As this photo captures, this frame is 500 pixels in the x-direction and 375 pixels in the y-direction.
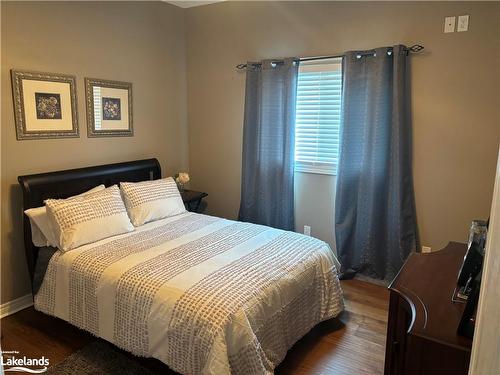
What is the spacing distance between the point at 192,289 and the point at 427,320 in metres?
1.17

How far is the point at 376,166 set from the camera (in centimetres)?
320

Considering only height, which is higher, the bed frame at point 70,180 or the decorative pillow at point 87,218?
the bed frame at point 70,180

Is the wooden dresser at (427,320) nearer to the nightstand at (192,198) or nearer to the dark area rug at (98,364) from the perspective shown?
the dark area rug at (98,364)

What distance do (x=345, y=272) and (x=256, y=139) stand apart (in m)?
1.62

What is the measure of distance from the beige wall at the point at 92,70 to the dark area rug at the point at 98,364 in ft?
3.29

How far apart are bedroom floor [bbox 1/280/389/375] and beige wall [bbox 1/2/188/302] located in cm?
44

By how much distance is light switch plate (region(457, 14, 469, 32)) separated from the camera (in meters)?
2.77

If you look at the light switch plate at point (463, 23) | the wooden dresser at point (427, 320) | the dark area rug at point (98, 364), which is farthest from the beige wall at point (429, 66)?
the dark area rug at point (98, 364)

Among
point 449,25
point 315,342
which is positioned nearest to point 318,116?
point 449,25

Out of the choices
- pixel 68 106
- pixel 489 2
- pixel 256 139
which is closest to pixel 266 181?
pixel 256 139

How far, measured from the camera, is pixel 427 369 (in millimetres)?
1238

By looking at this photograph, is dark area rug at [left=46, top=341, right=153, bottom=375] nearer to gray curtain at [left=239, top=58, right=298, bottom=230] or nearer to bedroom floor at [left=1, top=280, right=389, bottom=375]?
bedroom floor at [left=1, top=280, right=389, bottom=375]

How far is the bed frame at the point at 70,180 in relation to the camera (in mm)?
2734

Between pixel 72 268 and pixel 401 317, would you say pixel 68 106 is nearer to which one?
pixel 72 268
